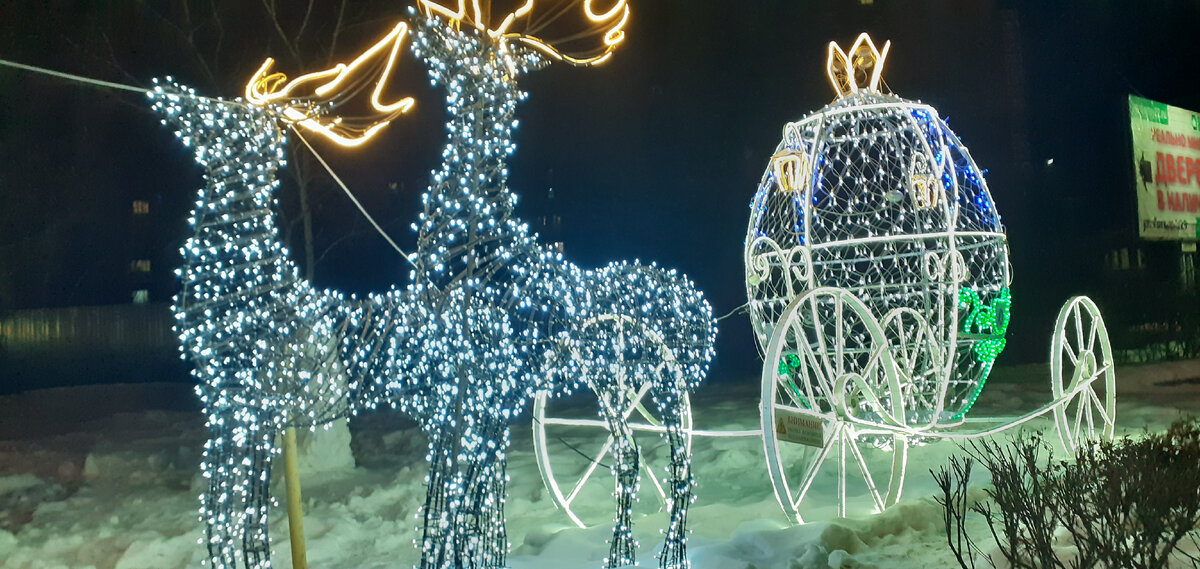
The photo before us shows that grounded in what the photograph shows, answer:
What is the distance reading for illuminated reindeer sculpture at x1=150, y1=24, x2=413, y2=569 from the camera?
12.9ft

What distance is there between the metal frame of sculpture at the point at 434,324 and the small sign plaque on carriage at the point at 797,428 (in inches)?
26.2

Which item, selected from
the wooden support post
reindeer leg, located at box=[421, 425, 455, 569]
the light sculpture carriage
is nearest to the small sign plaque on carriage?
the light sculpture carriage

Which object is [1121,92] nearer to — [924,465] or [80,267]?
[924,465]

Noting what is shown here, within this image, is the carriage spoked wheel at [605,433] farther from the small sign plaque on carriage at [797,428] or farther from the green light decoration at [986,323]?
the green light decoration at [986,323]

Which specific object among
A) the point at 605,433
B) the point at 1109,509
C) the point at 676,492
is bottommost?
the point at 605,433

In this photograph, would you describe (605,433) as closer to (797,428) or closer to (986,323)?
(986,323)

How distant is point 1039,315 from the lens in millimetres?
15312

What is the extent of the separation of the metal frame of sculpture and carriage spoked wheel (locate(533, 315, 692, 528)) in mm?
25

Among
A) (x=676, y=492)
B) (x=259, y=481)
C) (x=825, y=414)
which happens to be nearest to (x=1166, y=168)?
(x=825, y=414)

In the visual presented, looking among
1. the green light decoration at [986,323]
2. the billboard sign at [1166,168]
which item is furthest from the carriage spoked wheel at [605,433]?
the billboard sign at [1166,168]

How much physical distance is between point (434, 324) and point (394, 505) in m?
4.05

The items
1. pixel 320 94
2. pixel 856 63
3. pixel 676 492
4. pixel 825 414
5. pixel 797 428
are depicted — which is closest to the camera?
pixel 320 94

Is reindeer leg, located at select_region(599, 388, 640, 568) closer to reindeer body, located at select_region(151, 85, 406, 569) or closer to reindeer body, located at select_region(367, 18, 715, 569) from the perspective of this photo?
reindeer body, located at select_region(367, 18, 715, 569)

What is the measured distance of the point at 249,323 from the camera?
13.2 feet
